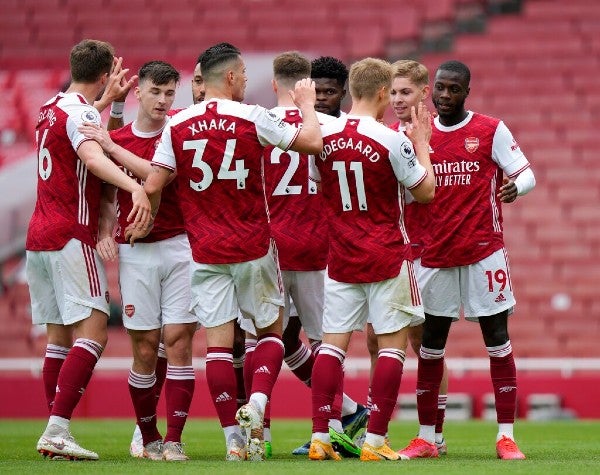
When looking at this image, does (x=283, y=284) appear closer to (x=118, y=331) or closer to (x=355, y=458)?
(x=355, y=458)

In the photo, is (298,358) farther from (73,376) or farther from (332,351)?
(73,376)

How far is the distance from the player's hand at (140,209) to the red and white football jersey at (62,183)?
1.44 feet

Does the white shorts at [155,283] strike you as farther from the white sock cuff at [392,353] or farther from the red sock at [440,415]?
the red sock at [440,415]

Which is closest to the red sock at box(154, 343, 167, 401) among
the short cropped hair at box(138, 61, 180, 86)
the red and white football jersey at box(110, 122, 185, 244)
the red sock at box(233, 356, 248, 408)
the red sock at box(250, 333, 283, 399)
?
the red sock at box(233, 356, 248, 408)

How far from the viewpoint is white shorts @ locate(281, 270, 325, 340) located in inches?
325

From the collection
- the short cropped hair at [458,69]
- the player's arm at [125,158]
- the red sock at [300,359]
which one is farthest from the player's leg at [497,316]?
the player's arm at [125,158]

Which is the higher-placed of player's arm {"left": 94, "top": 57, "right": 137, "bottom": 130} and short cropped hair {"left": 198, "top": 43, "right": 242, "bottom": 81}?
short cropped hair {"left": 198, "top": 43, "right": 242, "bottom": 81}

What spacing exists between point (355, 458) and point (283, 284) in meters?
1.21

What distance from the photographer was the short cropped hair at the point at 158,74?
7.79m

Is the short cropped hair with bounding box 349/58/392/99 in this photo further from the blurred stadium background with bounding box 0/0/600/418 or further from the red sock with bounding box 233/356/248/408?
the blurred stadium background with bounding box 0/0/600/418

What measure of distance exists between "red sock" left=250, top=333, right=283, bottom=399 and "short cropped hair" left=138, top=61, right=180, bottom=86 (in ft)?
5.68

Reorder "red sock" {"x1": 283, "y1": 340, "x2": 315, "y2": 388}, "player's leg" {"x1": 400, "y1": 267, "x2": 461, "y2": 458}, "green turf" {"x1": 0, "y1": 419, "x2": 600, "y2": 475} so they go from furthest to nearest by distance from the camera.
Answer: "red sock" {"x1": 283, "y1": 340, "x2": 315, "y2": 388} < "player's leg" {"x1": 400, "y1": 267, "x2": 461, "y2": 458} < "green turf" {"x1": 0, "y1": 419, "x2": 600, "y2": 475}

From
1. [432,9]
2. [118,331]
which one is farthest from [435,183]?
[432,9]

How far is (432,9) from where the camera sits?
65.7ft
